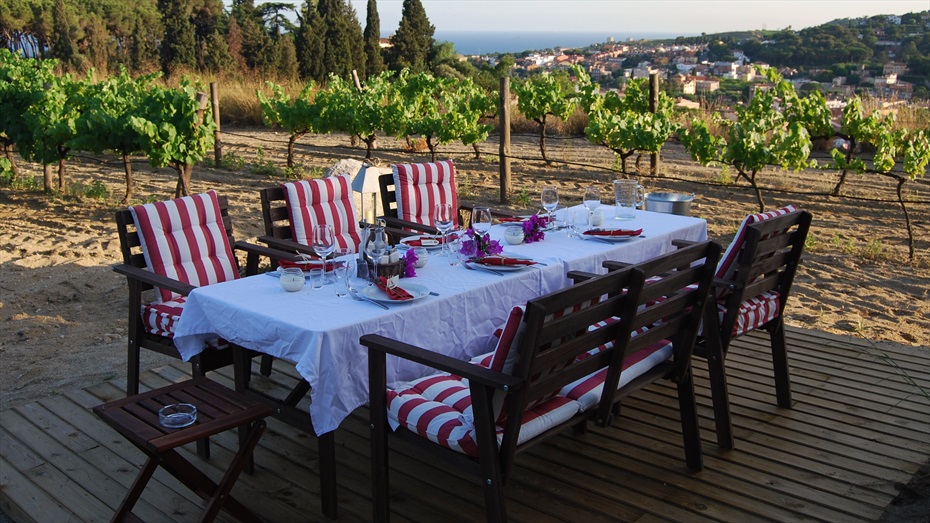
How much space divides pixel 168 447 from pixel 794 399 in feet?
9.30

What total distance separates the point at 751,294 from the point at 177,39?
29219mm

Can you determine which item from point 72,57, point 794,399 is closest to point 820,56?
point 72,57

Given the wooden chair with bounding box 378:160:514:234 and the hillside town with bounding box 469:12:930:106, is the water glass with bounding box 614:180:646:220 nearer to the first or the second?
the wooden chair with bounding box 378:160:514:234

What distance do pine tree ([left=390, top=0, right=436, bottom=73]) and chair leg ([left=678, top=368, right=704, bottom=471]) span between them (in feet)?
92.2

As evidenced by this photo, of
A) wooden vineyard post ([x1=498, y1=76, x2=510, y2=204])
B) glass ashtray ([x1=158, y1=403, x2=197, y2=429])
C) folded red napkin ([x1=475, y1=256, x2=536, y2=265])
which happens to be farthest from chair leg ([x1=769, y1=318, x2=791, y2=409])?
wooden vineyard post ([x1=498, y1=76, x2=510, y2=204])

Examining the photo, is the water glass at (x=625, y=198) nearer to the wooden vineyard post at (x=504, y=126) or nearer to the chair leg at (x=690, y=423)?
the chair leg at (x=690, y=423)

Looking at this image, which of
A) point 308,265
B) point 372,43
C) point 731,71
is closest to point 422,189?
point 308,265

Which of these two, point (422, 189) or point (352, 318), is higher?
point (422, 189)

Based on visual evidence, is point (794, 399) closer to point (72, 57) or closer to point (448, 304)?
point (448, 304)

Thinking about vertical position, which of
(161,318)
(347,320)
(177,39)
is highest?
(177,39)

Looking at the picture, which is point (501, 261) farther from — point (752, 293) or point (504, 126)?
point (504, 126)

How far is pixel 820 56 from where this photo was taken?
29.0 metres

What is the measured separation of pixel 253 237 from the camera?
786 centimetres

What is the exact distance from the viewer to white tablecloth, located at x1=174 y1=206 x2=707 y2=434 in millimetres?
2801
